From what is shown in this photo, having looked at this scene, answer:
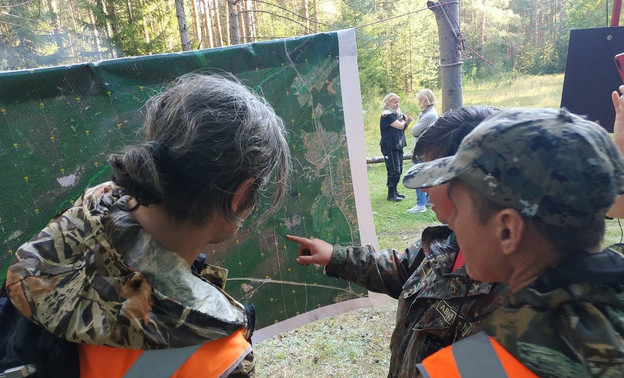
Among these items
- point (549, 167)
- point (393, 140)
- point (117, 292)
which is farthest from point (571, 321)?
point (393, 140)

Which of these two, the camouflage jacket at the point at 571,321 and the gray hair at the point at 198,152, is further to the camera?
the gray hair at the point at 198,152

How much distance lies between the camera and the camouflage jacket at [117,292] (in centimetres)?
82

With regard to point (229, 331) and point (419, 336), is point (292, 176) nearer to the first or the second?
point (419, 336)

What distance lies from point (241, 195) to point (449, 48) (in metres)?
3.04

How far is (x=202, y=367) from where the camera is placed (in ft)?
2.74

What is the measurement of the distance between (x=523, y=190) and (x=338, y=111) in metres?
1.66

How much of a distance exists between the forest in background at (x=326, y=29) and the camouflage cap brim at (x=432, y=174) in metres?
2.17

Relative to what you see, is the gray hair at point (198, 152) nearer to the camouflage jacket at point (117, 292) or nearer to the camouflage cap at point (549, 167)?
the camouflage jacket at point (117, 292)

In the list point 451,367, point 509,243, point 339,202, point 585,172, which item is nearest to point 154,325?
point 451,367

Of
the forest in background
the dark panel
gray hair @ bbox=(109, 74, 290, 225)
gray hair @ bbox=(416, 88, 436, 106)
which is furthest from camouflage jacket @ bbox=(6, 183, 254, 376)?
gray hair @ bbox=(416, 88, 436, 106)

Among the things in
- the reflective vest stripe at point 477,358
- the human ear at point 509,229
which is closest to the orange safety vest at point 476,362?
the reflective vest stripe at point 477,358

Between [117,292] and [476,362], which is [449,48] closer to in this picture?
[476,362]

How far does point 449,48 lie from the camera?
3498 millimetres

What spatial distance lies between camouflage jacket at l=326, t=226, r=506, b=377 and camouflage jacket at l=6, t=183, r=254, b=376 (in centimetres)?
62
